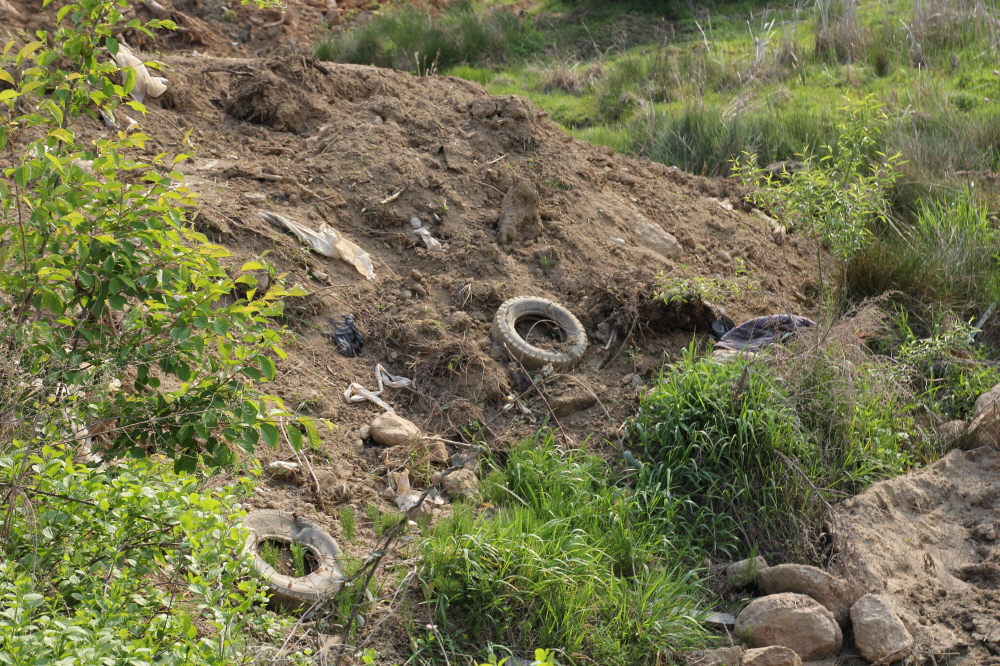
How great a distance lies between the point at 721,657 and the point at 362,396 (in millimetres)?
2399

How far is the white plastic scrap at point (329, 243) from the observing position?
5.53m

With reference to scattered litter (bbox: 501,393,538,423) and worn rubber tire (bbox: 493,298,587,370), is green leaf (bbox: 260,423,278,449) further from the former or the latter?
worn rubber tire (bbox: 493,298,587,370)

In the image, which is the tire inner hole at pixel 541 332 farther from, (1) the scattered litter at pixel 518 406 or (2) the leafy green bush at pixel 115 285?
(2) the leafy green bush at pixel 115 285

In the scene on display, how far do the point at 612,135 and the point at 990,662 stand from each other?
6756 mm

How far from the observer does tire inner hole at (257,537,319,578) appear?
144 inches

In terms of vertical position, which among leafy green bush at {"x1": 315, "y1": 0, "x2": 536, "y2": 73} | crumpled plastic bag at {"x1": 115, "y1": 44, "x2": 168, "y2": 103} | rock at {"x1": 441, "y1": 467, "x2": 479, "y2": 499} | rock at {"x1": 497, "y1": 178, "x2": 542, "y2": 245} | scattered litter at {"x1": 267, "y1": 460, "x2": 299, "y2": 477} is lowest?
leafy green bush at {"x1": 315, "y1": 0, "x2": 536, "y2": 73}

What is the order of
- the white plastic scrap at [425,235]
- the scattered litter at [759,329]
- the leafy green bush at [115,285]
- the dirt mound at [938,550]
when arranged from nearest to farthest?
the leafy green bush at [115,285] → the dirt mound at [938,550] → the scattered litter at [759,329] → the white plastic scrap at [425,235]

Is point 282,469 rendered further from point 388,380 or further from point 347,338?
point 347,338

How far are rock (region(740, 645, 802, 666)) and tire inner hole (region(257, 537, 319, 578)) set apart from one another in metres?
1.90

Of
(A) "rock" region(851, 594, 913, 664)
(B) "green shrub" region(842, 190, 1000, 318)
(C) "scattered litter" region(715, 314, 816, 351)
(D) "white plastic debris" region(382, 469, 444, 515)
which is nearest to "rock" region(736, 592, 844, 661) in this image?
(A) "rock" region(851, 594, 913, 664)

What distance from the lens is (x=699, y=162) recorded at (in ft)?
29.0

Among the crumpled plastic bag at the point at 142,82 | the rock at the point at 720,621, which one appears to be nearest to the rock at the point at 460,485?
the rock at the point at 720,621

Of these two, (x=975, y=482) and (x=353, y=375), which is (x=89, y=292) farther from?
(x=975, y=482)

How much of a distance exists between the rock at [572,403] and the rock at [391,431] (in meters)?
0.86
